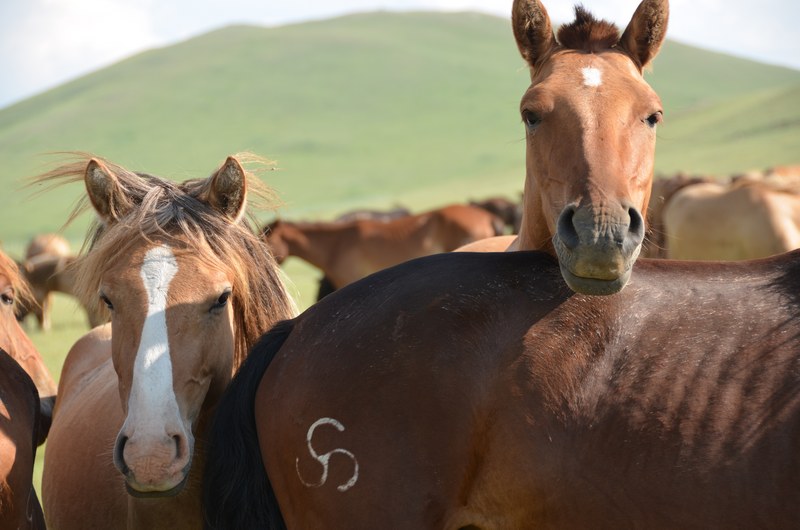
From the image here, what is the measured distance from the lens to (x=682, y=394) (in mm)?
→ 2285

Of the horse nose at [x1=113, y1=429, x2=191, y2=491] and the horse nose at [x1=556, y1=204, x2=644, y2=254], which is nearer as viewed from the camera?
the horse nose at [x1=556, y1=204, x2=644, y2=254]

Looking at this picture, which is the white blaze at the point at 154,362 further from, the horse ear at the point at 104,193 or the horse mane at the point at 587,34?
the horse mane at the point at 587,34

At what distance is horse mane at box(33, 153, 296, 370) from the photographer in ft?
10.1

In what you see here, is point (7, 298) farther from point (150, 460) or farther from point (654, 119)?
point (654, 119)

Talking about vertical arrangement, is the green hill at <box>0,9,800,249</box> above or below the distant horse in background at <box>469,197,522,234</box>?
below

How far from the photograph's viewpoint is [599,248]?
237 centimetres

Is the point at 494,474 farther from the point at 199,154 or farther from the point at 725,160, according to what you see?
the point at 199,154

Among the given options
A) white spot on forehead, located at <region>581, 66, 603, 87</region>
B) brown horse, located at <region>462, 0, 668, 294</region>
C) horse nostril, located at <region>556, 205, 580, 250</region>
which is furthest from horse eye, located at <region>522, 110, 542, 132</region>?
horse nostril, located at <region>556, 205, 580, 250</region>

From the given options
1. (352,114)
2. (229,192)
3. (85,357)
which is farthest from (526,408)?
(352,114)

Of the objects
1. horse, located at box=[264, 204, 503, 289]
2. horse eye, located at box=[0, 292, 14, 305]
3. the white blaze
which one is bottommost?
horse, located at box=[264, 204, 503, 289]

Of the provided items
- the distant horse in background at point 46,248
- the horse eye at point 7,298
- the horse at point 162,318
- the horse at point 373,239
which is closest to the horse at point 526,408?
the horse at point 162,318

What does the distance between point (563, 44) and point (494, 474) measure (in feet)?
5.86

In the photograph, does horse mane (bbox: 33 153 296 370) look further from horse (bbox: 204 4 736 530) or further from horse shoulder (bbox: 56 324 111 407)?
horse shoulder (bbox: 56 324 111 407)

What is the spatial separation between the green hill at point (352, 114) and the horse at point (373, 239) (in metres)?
27.5
